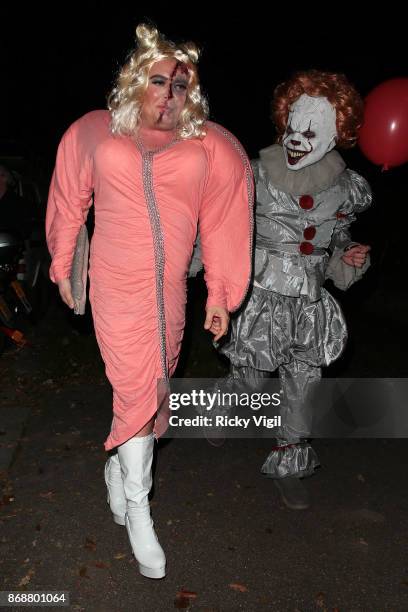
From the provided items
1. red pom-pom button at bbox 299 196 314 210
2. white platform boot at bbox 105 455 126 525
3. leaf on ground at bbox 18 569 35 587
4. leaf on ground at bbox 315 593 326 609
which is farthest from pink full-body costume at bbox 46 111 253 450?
leaf on ground at bbox 315 593 326 609

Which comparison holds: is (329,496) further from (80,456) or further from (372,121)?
(372,121)

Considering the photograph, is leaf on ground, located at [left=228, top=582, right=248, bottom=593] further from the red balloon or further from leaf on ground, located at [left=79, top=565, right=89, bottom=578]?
the red balloon

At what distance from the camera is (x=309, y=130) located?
10.2ft

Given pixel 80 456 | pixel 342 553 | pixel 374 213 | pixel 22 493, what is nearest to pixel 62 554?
pixel 22 493

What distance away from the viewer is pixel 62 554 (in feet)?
9.66

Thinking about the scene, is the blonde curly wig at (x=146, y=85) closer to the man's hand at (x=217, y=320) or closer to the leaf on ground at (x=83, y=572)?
the man's hand at (x=217, y=320)

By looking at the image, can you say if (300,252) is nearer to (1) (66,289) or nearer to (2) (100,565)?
(1) (66,289)

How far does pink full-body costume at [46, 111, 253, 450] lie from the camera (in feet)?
8.24

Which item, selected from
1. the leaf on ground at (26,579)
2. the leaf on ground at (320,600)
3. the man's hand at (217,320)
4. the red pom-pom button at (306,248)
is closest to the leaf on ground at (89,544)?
the leaf on ground at (26,579)

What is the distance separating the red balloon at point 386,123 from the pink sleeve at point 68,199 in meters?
1.43

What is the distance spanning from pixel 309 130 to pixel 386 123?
1.22 ft

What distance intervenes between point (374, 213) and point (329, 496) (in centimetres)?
628

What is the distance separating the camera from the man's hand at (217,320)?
2.77m

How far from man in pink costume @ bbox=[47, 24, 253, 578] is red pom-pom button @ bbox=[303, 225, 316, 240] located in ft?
1.68
